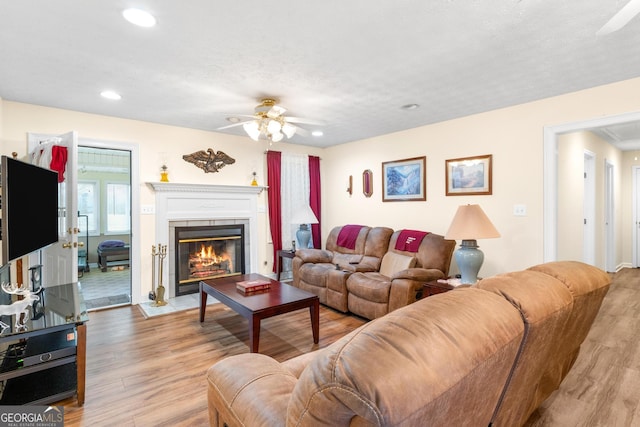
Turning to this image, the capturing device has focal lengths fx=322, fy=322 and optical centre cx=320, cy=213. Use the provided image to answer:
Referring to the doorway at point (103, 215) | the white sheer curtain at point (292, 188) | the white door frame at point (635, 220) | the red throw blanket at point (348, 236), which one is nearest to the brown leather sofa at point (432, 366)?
the red throw blanket at point (348, 236)

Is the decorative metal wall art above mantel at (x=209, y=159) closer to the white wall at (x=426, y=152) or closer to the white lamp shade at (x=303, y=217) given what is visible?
the white wall at (x=426, y=152)

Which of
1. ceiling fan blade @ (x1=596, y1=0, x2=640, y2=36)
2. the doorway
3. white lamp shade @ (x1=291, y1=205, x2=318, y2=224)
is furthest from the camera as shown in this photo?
the doorway

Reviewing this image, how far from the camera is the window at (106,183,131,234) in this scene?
23.9ft

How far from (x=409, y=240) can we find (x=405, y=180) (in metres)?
1.04

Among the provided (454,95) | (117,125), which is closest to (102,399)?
(117,125)

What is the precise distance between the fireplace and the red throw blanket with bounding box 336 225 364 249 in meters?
1.55

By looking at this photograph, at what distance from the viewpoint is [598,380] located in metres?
2.34

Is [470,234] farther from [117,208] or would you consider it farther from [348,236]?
[117,208]

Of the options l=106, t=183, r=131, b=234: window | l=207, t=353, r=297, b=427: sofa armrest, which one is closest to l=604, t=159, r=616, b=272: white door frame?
l=207, t=353, r=297, b=427: sofa armrest

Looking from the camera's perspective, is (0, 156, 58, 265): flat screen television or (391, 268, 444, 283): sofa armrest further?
(391, 268, 444, 283): sofa armrest

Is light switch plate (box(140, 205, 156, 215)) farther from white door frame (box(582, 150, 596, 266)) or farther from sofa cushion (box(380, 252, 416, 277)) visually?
white door frame (box(582, 150, 596, 266))

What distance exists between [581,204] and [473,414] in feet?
16.1

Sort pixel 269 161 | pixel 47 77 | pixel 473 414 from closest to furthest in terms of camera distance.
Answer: pixel 473 414
pixel 47 77
pixel 269 161

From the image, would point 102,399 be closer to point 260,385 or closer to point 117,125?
point 260,385
